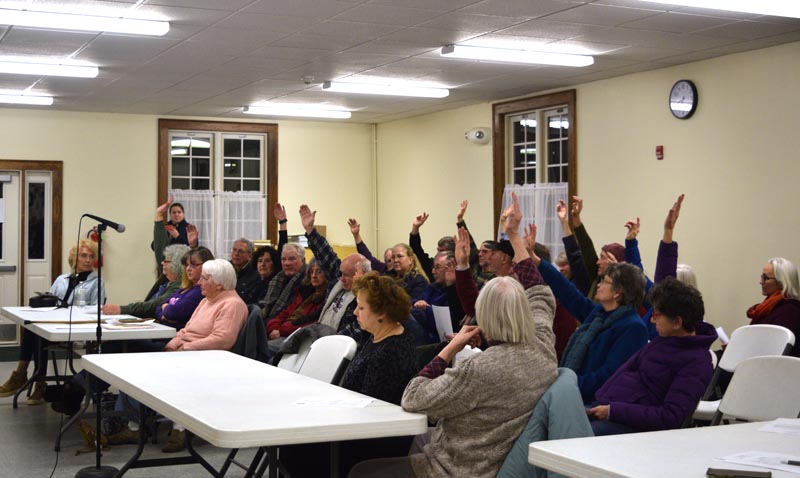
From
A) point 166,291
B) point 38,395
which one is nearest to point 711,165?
point 166,291

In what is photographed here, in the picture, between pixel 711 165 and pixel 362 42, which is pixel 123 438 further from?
pixel 711 165

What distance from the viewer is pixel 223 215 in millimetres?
12352

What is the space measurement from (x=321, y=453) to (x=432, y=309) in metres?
2.28

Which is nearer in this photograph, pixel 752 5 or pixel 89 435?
pixel 752 5

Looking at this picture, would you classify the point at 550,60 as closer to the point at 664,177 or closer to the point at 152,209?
the point at 664,177

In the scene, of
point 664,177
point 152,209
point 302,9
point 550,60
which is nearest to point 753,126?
point 664,177

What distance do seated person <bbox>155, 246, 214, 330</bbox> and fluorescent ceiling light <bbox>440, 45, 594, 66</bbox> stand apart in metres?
2.49

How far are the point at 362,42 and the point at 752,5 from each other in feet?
9.17

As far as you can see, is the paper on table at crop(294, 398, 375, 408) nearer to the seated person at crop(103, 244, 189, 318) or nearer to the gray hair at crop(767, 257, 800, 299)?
the gray hair at crop(767, 257, 800, 299)

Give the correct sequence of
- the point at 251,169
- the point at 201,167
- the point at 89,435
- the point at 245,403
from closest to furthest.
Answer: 1. the point at 245,403
2. the point at 89,435
3. the point at 201,167
4. the point at 251,169

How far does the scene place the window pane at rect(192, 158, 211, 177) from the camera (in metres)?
12.3

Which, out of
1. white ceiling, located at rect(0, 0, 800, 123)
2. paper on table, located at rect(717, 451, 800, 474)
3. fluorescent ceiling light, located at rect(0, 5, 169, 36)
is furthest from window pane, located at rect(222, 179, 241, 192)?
paper on table, located at rect(717, 451, 800, 474)

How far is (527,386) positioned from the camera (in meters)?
3.38

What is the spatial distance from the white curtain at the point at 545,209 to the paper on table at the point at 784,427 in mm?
6403
